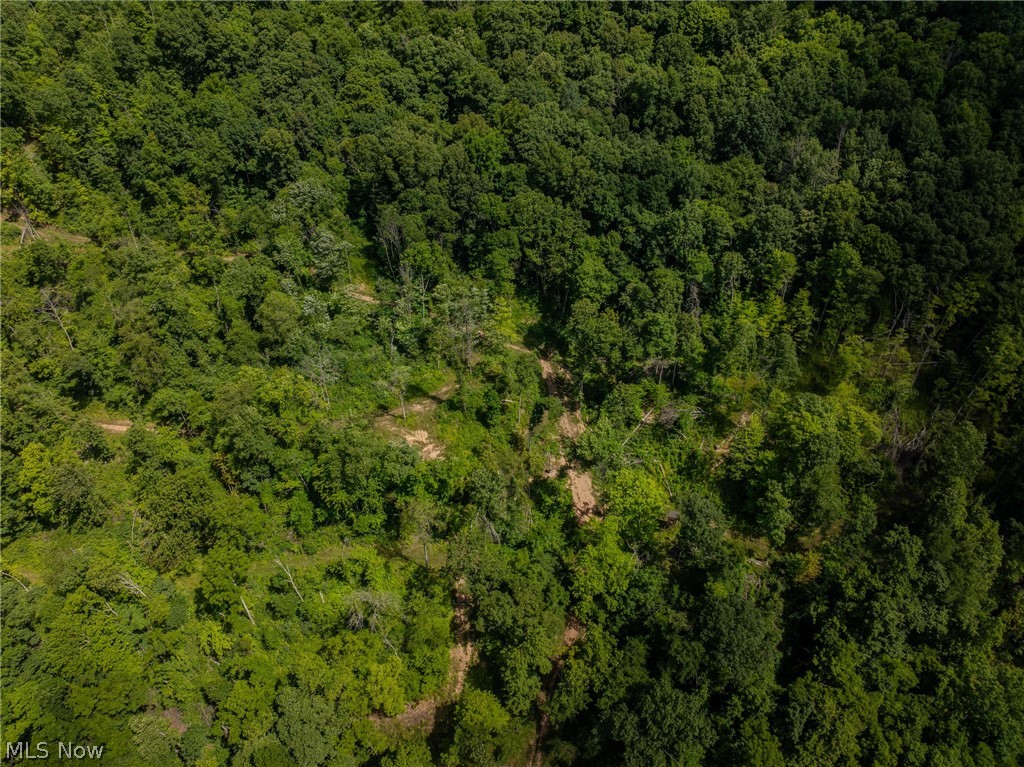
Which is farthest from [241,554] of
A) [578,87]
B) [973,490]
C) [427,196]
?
[578,87]

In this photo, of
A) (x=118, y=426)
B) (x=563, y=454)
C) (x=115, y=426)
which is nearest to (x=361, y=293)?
(x=118, y=426)

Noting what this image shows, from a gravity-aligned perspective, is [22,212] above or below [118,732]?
above

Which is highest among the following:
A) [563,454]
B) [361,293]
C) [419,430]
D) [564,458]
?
[361,293]

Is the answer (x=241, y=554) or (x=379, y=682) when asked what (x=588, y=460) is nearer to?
(x=379, y=682)

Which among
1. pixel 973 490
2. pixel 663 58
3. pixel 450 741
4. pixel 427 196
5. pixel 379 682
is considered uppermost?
pixel 663 58

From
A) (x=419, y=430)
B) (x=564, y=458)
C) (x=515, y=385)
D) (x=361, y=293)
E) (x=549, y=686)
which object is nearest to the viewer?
(x=549, y=686)

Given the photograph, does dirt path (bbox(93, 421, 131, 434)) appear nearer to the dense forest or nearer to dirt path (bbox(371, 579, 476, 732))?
the dense forest

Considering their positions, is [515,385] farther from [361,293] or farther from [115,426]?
[115,426]
